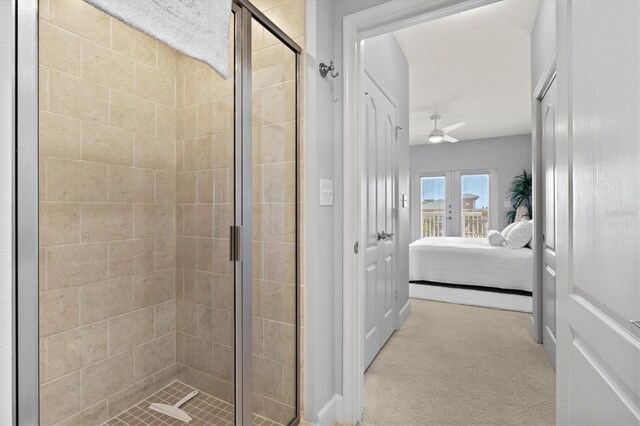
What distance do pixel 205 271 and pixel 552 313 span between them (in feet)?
7.89

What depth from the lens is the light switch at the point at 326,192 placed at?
1.64 metres

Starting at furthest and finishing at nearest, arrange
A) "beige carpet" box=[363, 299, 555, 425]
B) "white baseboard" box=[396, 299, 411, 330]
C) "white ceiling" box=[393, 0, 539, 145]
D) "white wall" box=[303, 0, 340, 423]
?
"white baseboard" box=[396, 299, 411, 330]
"white ceiling" box=[393, 0, 539, 145]
"beige carpet" box=[363, 299, 555, 425]
"white wall" box=[303, 0, 340, 423]

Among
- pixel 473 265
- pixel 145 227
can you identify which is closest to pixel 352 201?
pixel 145 227

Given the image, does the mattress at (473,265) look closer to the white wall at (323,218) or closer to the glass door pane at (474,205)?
the white wall at (323,218)

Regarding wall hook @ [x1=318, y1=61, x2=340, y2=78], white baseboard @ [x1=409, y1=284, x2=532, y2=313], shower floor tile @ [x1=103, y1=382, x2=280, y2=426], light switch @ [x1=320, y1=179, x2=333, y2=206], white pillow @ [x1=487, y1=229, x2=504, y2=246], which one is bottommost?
white baseboard @ [x1=409, y1=284, x2=532, y2=313]

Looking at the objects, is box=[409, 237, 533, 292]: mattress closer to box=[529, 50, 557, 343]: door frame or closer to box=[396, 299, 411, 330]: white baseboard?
box=[396, 299, 411, 330]: white baseboard

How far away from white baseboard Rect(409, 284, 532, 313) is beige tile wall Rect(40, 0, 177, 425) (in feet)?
11.1

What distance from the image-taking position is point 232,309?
1.39 metres

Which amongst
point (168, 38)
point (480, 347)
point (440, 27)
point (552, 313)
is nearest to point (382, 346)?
point (480, 347)

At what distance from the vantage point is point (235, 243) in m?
1.36

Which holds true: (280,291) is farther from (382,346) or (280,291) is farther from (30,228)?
(382,346)

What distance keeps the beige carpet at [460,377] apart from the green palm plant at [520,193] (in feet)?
14.9

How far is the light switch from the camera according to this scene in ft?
5.38

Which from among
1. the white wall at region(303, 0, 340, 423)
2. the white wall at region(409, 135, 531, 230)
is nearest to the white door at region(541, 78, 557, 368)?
the white wall at region(303, 0, 340, 423)
